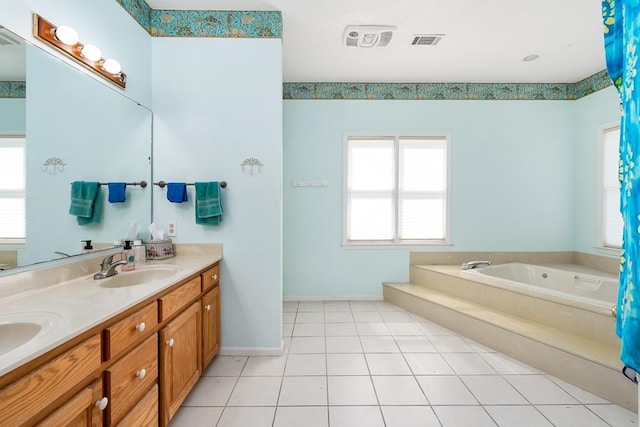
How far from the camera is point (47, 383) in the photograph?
80cm

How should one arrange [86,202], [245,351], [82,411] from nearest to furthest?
[82,411], [86,202], [245,351]

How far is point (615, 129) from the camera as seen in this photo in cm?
314

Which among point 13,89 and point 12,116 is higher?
point 13,89

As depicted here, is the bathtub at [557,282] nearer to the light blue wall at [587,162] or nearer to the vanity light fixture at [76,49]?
the light blue wall at [587,162]

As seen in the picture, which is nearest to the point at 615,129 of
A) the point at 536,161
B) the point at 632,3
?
the point at 536,161

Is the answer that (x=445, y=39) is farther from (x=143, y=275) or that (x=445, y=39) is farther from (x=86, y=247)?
(x=86, y=247)

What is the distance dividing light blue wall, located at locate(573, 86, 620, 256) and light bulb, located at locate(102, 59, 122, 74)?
485 centimetres

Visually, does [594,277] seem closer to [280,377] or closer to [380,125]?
[380,125]

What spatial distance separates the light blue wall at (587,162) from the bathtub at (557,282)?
460 mm

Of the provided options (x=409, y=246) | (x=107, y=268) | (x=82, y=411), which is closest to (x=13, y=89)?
(x=107, y=268)

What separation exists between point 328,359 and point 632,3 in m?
2.42

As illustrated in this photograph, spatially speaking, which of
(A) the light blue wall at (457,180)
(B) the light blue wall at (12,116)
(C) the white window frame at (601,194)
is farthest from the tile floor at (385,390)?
(C) the white window frame at (601,194)

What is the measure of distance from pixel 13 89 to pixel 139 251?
112cm

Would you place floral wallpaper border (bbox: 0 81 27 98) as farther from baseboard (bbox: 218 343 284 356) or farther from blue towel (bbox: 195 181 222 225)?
baseboard (bbox: 218 343 284 356)
